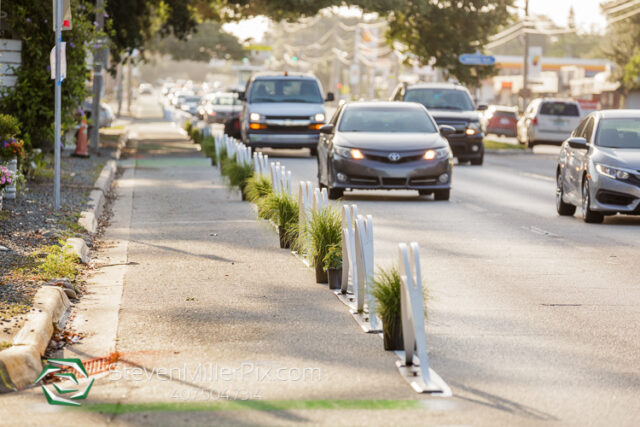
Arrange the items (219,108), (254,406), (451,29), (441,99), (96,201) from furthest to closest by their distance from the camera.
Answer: (219,108) → (451,29) → (441,99) → (96,201) → (254,406)

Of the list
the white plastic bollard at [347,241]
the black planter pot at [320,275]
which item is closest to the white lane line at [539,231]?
the black planter pot at [320,275]

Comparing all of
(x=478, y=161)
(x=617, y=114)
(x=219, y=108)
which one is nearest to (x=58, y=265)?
(x=617, y=114)

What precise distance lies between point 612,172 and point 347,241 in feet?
24.9

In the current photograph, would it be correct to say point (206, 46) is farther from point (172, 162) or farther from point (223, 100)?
point (172, 162)

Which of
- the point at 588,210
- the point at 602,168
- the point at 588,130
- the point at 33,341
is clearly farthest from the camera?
the point at 588,130

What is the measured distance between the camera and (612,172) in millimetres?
16406

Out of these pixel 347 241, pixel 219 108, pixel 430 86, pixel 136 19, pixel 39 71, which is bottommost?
pixel 219 108

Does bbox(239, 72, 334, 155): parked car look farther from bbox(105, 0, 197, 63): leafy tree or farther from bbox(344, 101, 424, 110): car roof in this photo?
bbox(344, 101, 424, 110): car roof

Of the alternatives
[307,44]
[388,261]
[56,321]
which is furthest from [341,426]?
[307,44]

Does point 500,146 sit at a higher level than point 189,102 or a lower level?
higher

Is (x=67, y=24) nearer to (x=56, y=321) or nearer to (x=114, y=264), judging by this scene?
(x=114, y=264)

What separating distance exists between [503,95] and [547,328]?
11408cm

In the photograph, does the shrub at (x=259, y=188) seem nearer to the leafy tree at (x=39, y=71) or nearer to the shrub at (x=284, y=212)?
the shrub at (x=284, y=212)

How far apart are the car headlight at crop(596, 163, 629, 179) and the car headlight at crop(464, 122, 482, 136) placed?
1419cm
